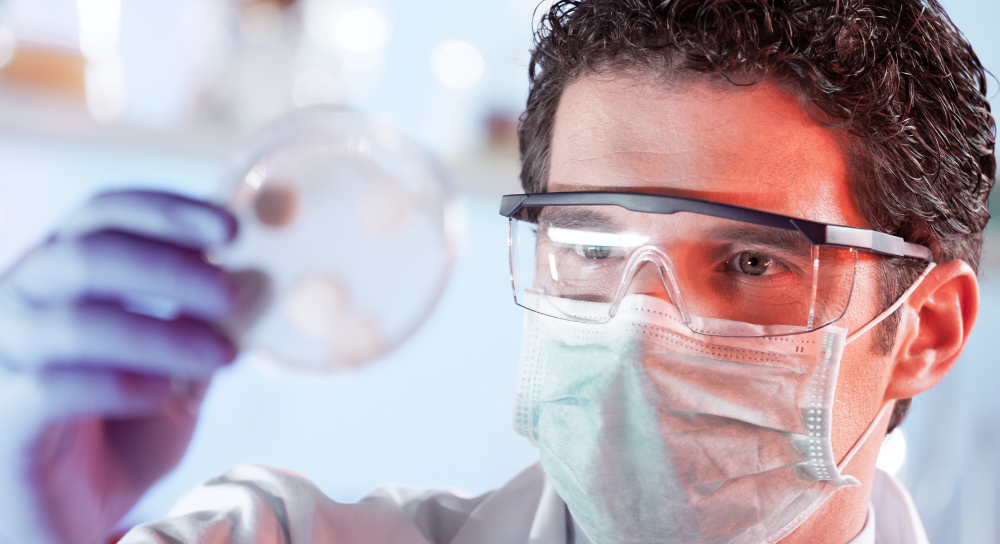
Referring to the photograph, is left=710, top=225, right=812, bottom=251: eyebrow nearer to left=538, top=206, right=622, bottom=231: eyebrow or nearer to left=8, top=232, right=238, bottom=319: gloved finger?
left=538, top=206, right=622, bottom=231: eyebrow

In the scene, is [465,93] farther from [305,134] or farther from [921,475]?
[921,475]

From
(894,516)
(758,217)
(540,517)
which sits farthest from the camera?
(894,516)

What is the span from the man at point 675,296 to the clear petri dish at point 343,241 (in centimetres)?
27

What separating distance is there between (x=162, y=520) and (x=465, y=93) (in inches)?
50.3

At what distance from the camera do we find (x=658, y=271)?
951mm

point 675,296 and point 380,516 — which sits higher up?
point 675,296

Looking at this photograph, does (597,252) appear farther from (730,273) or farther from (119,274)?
(119,274)

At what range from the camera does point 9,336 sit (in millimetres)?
1042

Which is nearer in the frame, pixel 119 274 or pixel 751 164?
pixel 751 164

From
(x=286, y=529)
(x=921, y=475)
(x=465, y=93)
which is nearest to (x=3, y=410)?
(x=286, y=529)

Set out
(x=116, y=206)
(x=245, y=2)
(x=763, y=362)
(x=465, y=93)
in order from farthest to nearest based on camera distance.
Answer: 1. (x=465, y=93)
2. (x=245, y=2)
3. (x=116, y=206)
4. (x=763, y=362)

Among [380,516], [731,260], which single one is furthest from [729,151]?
[380,516]

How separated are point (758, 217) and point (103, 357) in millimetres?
1001

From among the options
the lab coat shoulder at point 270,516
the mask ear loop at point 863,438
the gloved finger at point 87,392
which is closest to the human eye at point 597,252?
the mask ear loop at point 863,438
